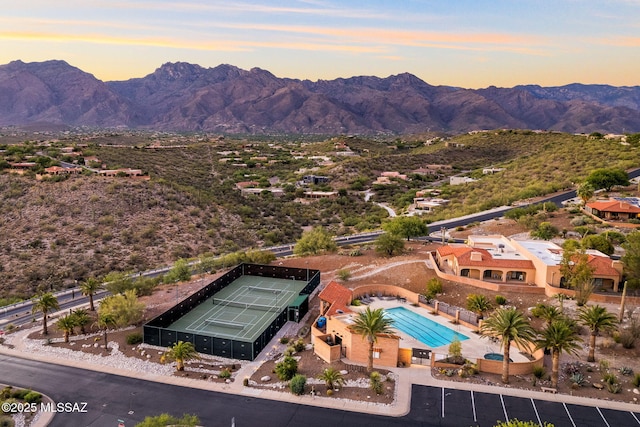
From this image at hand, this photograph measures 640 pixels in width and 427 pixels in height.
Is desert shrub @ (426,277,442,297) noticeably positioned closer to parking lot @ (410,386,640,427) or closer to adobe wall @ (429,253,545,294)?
adobe wall @ (429,253,545,294)

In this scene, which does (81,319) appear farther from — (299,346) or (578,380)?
(578,380)

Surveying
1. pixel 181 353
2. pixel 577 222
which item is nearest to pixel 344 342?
pixel 181 353

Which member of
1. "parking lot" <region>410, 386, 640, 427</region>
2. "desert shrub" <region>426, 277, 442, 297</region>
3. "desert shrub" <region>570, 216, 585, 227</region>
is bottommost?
"parking lot" <region>410, 386, 640, 427</region>

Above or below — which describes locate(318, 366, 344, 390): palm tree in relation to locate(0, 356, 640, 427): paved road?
above

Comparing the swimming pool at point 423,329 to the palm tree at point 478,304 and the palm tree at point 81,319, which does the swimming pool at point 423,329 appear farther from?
the palm tree at point 81,319

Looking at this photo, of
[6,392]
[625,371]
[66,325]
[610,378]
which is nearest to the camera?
[6,392]

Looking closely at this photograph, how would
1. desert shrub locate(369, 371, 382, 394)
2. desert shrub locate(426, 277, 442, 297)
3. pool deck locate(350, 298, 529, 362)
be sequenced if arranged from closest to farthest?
desert shrub locate(369, 371, 382, 394)
pool deck locate(350, 298, 529, 362)
desert shrub locate(426, 277, 442, 297)

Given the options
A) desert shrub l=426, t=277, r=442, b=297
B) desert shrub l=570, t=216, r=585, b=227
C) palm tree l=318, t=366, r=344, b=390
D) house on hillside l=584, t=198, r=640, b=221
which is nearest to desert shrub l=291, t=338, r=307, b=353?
palm tree l=318, t=366, r=344, b=390
